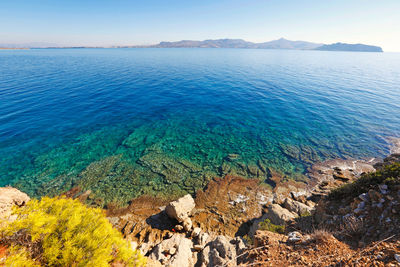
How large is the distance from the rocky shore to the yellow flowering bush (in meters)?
2.53

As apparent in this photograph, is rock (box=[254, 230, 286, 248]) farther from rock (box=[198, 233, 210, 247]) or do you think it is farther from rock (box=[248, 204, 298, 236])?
rock (box=[198, 233, 210, 247])

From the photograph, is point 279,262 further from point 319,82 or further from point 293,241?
point 319,82

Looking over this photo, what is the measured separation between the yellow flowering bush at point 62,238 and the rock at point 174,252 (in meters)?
2.16

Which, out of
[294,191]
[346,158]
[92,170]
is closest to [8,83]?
[92,170]

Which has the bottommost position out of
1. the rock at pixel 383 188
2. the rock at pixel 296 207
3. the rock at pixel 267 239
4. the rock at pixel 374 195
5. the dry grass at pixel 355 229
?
the rock at pixel 296 207

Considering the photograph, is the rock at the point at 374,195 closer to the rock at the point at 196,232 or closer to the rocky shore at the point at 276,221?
the rocky shore at the point at 276,221

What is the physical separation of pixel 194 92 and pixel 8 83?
46.4 meters

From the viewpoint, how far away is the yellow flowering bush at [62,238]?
529 cm

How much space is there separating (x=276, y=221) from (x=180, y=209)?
691 centimetres

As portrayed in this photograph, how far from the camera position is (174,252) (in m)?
8.82

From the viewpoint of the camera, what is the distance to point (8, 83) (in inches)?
1475

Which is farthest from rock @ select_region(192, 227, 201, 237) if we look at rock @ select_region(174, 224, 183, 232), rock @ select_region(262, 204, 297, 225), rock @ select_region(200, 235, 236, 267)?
rock @ select_region(262, 204, 297, 225)

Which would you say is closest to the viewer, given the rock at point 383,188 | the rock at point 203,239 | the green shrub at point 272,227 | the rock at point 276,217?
the rock at point 383,188

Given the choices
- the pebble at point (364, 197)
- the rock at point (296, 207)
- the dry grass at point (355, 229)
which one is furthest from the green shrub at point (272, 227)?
the pebble at point (364, 197)
